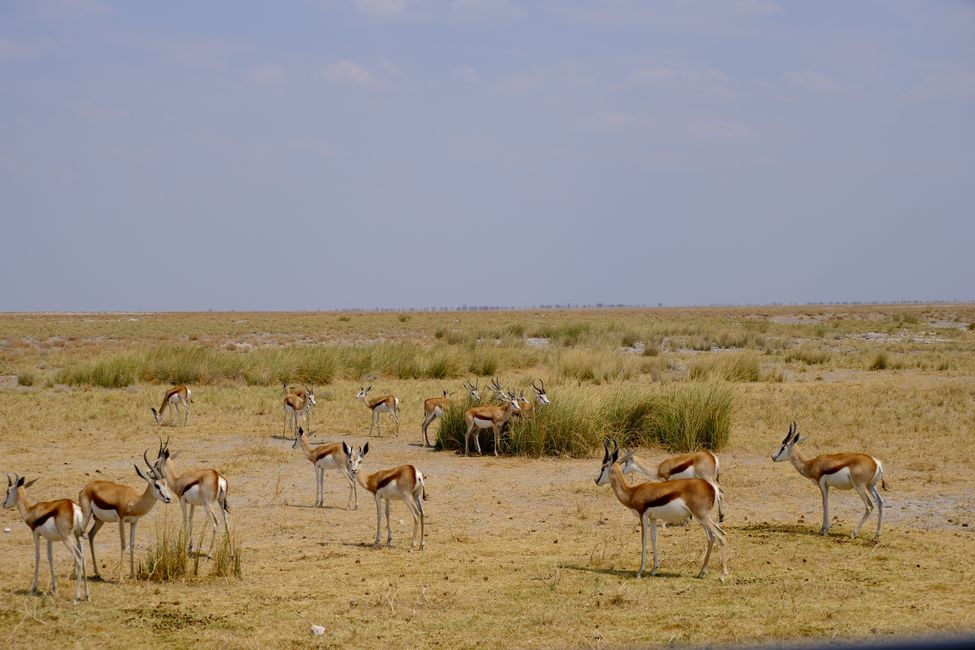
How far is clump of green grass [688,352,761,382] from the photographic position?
99.7 feet

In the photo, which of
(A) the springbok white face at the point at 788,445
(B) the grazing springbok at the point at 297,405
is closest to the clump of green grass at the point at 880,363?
(B) the grazing springbok at the point at 297,405

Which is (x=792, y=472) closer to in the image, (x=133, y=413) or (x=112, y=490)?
(x=112, y=490)

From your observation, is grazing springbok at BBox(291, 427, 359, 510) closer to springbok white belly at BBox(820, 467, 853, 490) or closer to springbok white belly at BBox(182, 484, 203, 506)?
springbok white belly at BBox(182, 484, 203, 506)

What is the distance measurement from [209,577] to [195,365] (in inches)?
846

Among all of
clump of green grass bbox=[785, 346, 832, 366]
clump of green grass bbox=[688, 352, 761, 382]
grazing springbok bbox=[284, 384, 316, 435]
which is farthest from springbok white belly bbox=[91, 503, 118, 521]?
clump of green grass bbox=[785, 346, 832, 366]

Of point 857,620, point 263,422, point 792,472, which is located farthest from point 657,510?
point 263,422

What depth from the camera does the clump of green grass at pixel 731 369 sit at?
30391 mm

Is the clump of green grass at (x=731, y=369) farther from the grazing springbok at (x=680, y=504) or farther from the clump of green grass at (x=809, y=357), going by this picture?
the grazing springbok at (x=680, y=504)

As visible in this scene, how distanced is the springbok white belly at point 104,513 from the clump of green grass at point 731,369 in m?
22.4

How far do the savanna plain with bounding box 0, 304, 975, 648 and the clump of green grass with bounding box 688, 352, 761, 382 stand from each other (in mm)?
98

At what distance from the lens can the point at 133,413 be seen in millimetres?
22906

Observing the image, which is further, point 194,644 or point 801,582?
point 801,582

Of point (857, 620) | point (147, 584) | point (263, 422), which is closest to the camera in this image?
point (857, 620)

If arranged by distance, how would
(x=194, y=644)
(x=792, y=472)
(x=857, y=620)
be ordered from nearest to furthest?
(x=194, y=644)
(x=857, y=620)
(x=792, y=472)
